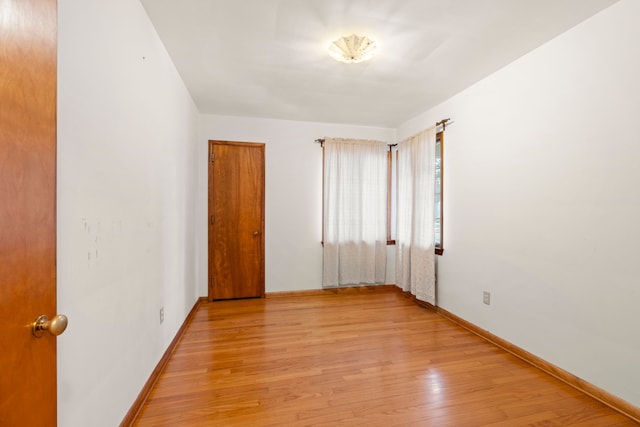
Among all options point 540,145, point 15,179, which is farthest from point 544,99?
point 15,179

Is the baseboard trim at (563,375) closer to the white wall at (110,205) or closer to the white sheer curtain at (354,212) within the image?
the white sheer curtain at (354,212)

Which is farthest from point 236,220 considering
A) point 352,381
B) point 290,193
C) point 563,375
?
point 563,375

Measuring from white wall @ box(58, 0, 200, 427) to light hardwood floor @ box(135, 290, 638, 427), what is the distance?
0.37 metres

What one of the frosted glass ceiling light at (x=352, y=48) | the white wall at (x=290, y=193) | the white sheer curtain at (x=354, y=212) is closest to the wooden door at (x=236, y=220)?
the white wall at (x=290, y=193)

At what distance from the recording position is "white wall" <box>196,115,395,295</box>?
156 inches

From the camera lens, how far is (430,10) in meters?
1.82

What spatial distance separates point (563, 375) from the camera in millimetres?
2057

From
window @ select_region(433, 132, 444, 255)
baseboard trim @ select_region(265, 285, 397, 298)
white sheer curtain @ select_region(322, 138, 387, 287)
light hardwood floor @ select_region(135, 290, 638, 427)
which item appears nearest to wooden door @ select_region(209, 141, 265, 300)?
baseboard trim @ select_region(265, 285, 397, 298)

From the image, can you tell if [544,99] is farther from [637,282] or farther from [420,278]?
[420,278]

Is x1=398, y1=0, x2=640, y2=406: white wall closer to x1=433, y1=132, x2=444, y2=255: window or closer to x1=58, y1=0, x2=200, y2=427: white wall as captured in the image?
x1=433, y1=132, x2=444, y2=255: window

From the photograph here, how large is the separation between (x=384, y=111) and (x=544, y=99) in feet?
5.90

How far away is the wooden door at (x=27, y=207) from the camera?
0.67 meters

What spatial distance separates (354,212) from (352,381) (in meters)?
2.48

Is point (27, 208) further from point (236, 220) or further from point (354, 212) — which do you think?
point (354, 212)
